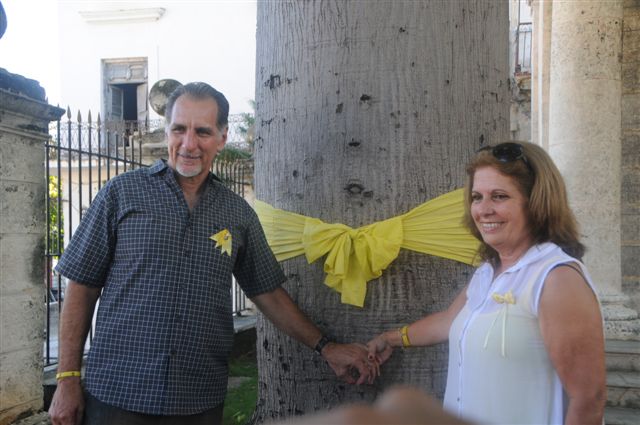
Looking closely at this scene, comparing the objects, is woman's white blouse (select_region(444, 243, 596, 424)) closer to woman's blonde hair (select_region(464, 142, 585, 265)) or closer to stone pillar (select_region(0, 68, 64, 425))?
woman's blonde hair (select_region(464, 142, 585, 265))

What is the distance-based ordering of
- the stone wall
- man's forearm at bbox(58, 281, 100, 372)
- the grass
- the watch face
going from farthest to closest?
1. the stone wall
2. the grass
3. man's forearm at bbox(58, 281, 100, 372)
4. the watch face

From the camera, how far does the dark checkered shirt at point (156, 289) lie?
2.44 metres

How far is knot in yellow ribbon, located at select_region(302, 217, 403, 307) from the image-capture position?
228 centimetres

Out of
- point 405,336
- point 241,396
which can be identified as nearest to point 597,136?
point 241,396

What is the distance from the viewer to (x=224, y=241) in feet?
8.62

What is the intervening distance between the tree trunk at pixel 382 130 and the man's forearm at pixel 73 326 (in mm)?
838

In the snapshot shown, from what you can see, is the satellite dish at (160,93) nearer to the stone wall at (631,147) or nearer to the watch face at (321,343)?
the stone wall at (631,147)

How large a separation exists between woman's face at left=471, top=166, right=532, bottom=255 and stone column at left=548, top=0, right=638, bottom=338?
4.84 metres

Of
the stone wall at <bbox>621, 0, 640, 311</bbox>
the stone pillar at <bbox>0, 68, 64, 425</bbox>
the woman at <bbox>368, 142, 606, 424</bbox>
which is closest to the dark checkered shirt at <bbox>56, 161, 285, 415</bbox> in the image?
the woman at <bbox>368, 142, 606, 424</bbox>

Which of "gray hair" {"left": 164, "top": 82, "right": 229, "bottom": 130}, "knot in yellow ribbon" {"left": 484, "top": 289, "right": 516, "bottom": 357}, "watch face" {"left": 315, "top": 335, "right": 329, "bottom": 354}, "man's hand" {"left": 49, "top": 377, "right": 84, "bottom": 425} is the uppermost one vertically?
"gray hair" {"left": 164, "top": 82, "right": 229, "bottom": 130}

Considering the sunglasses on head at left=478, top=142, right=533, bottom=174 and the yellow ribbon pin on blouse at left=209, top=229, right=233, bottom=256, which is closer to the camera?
the sunglasses on head at left=478, top=142, right=533, bottom=174

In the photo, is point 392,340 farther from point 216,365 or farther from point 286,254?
point 216,365

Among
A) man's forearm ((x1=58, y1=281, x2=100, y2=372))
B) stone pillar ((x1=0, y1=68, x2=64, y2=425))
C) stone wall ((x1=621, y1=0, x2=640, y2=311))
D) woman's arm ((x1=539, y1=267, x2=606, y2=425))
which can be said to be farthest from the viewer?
stone wall ((x1=621, y1=0, x2=640, y2=311))

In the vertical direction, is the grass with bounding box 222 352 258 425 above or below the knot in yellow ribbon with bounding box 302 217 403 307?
below
